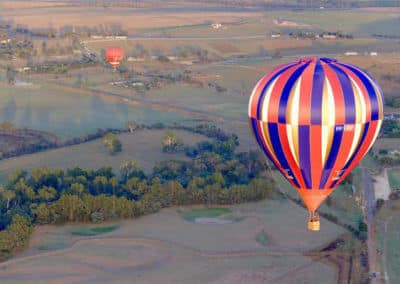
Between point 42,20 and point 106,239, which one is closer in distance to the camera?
point 106,239

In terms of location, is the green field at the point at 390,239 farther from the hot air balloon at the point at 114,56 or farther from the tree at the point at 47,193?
the hot air balloon at the point at 114,56

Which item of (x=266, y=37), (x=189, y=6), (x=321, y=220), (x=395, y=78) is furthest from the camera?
(x=189, y=6)

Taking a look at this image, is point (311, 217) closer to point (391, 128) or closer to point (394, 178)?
point (394, 178)

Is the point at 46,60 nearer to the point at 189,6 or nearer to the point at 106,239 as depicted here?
the point at 106,239

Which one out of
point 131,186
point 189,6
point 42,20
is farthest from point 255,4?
point 131,186

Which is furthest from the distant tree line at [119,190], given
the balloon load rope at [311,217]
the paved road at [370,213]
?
the paved road at [370,213]

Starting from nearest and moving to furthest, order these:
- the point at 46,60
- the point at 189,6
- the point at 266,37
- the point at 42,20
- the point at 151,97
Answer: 1. the point at 151,97
2. the point at 46,60
3. the point at 266,37
4. the point at 42,20
5. the point at 189,6

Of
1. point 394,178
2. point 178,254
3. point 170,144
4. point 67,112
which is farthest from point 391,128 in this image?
point 178,254
